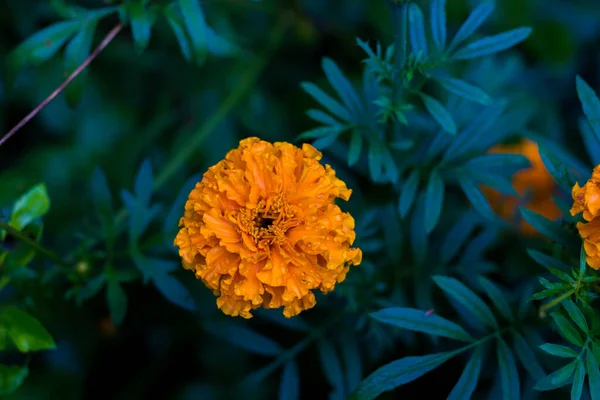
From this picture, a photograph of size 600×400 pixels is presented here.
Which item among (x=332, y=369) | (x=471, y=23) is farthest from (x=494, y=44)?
(x=332, y=369)

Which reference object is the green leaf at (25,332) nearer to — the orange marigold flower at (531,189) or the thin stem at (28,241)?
the thin stem at (28,241)

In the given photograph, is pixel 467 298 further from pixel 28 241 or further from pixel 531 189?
pixel 28 241

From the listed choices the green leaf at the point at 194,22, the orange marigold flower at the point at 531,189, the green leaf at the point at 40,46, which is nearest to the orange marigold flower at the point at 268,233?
the green leaf at the point at 194,22

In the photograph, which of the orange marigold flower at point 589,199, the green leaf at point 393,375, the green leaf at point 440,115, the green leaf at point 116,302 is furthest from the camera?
the green leaf at point 116,302

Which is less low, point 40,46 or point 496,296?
point 40,46

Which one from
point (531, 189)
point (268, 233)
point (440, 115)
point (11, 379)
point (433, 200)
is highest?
point (440, 115)

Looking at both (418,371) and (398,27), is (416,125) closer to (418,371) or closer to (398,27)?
(398,27)
